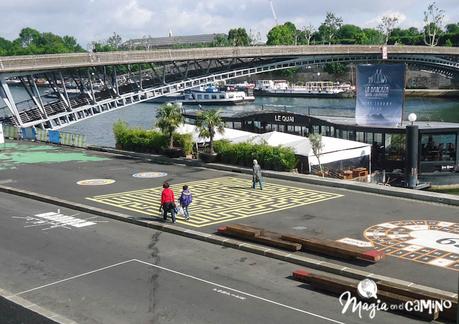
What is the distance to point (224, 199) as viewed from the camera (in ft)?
91.5

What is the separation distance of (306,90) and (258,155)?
357ft

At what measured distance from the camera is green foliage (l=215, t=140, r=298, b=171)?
34.1 m

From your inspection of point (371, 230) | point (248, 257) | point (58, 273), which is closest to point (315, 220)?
point (371, 230)

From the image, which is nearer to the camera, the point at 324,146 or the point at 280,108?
the point at 324,146

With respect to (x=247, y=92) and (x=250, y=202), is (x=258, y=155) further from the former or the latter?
(x=247, y=92)

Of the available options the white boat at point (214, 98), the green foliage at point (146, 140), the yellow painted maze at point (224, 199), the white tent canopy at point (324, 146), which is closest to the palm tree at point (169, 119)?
the green foliage at point (146, 140)

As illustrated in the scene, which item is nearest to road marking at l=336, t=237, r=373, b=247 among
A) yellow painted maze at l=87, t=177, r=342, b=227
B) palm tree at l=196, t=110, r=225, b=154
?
yellow painted maze at l=87, t=177, r=342, b=227

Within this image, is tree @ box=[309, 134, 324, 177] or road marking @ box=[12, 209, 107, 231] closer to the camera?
road marking @ box=[12, 209, 107, 231]

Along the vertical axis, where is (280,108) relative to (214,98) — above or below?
below

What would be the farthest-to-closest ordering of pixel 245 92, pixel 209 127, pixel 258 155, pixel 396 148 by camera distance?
pixel 245 92 → pixel 396 148 → pixel 209 127 → pixel 258 155

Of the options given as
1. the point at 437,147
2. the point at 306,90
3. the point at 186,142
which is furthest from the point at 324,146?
the point at 306,90

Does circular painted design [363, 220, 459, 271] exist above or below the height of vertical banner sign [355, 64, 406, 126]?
below

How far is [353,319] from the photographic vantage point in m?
13.6

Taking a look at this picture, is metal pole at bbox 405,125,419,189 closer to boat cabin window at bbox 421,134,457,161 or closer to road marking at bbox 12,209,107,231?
boat cabin window at bbox 421,134,457,161
